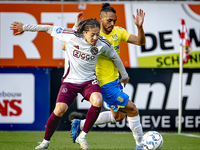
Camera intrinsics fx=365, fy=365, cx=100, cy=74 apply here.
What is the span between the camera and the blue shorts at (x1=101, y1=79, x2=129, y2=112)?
5082 millimetres

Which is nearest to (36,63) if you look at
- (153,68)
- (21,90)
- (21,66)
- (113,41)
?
(21,66)

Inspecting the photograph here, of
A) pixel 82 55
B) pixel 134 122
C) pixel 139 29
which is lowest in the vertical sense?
pixel 134 122

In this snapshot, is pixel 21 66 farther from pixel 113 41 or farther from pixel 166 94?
pixel 113 41

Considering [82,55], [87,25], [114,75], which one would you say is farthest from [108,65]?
[87,25]

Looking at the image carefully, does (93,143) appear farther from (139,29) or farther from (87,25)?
(87,25)

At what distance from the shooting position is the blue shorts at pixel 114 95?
16.7 ft

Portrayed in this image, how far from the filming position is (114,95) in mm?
5141

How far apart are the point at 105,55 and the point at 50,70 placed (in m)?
4.23

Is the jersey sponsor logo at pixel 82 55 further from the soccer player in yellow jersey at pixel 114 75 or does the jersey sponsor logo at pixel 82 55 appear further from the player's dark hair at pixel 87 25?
the soccer player in yellow jersey at pixel 114 75

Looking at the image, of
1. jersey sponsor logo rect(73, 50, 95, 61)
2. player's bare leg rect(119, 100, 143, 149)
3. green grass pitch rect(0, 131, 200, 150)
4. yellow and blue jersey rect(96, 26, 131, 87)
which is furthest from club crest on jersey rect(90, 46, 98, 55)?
green grass pitch rect(0, 131, 200, 150)

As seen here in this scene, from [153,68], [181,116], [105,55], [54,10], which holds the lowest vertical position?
[181,116]

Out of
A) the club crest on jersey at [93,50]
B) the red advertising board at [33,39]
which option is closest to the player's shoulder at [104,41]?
the club crest on jersey at [93,50]

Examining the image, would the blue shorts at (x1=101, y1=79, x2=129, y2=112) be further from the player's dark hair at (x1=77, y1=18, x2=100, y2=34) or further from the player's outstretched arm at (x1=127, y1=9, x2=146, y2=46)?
the player's dark hair at (x1=77, y1=18, x2=100, y2=34)

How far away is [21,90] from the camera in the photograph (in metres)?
9.10
